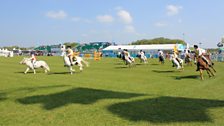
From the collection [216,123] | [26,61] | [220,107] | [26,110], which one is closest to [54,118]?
[26,110]

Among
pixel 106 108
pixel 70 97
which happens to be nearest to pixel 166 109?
pixel 106 108

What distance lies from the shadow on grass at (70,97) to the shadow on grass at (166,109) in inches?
52.5

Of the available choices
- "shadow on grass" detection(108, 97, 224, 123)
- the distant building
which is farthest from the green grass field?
the distant building

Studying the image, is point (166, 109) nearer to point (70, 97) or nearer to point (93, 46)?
point (70, 97)

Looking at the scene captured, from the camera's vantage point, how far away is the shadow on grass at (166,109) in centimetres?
874

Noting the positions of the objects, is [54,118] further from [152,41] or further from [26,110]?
[152,41]

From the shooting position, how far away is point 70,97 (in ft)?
39.8

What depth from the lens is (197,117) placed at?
8.80m

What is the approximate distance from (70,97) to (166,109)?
3.85 m

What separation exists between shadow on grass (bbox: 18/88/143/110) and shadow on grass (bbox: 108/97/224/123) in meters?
1.33

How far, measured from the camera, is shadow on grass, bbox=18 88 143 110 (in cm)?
1112

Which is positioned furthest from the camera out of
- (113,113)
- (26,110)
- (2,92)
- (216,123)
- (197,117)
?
(2,92)

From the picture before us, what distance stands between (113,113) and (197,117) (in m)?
2.30

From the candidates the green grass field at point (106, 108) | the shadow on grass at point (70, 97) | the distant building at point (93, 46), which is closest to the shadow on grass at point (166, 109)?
the green grass field at point (106, 108)
